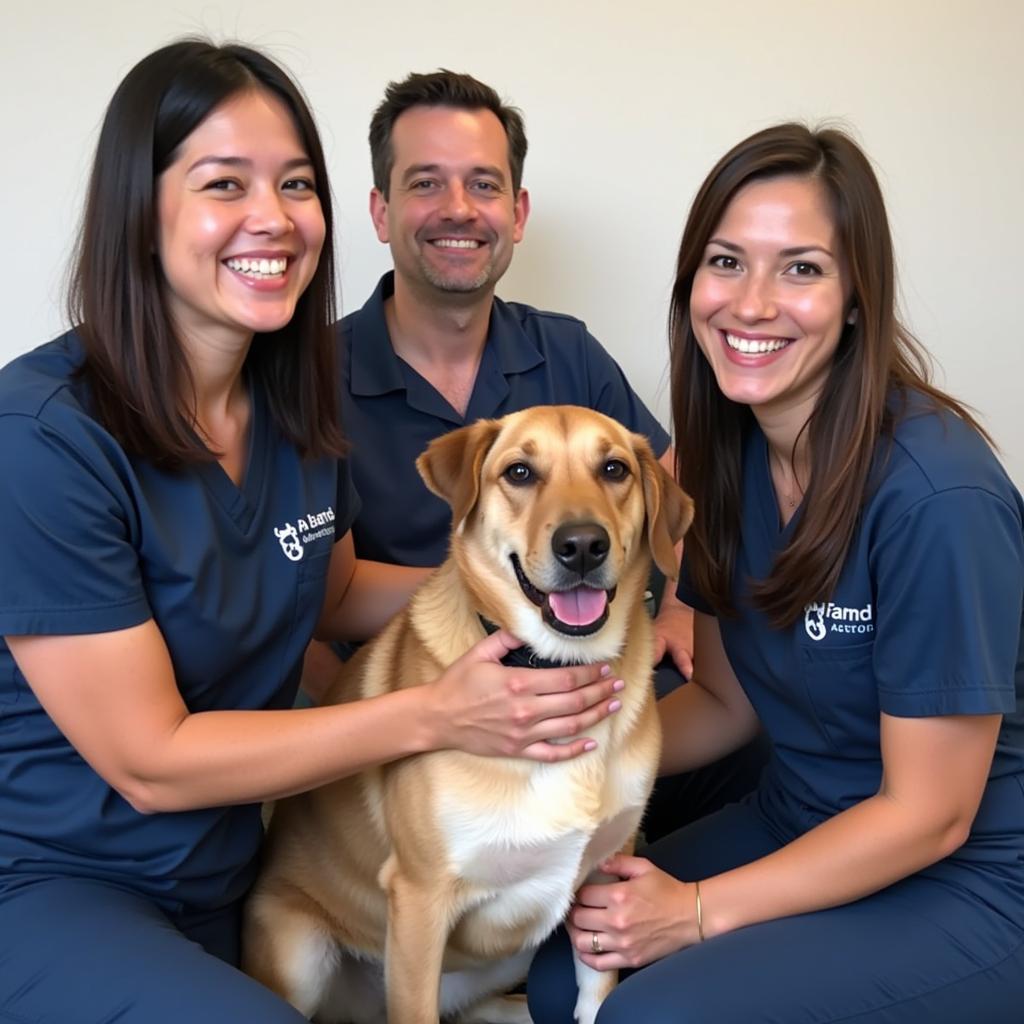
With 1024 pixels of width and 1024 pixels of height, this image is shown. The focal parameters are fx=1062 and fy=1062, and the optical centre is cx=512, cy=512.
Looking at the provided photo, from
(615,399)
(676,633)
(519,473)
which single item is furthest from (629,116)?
(519,473)

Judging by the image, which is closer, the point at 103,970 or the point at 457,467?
the point at 103,970

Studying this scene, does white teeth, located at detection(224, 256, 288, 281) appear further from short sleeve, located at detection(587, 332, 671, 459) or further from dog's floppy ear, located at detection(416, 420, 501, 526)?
short sleeve, located at detection(587, 332, 671, 459)

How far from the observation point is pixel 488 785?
67.1 inches

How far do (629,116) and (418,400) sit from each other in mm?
1300

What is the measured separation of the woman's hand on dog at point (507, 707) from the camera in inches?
66.0

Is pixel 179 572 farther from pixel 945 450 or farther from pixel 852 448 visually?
pixel 945 450

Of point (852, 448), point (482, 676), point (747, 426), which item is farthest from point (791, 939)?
point (747, 426)

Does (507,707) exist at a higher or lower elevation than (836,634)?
lower

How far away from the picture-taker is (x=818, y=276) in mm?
1788

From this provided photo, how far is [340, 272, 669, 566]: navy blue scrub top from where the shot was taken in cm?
259

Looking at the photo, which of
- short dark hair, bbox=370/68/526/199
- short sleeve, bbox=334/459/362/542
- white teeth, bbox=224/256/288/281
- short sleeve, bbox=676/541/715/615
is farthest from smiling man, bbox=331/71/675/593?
white teeth, bbox=224/256/288/281

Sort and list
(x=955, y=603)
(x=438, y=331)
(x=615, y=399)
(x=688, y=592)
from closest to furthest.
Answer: (x=955, y=603), (x=688, y=592), (x=438, y=331), (x=615, y=399)

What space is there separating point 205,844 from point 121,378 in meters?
0.78

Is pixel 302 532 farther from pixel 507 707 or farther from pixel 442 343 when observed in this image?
pixel 442 343
